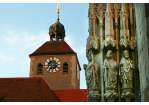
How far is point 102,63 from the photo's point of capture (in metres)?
10.6

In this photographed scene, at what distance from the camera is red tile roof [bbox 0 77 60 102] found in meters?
35.2

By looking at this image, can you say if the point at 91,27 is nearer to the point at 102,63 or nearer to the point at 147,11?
the point at 102,63

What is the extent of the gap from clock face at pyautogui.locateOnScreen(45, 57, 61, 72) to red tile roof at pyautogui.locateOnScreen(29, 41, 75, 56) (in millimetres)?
1352

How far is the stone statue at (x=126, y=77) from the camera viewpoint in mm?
9961

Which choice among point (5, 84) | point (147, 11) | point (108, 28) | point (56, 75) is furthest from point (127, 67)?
point (56, 75)

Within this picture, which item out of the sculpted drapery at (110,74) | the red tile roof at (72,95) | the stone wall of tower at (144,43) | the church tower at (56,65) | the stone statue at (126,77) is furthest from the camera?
the church tower at (56,65)

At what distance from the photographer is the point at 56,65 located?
4725 centimetres

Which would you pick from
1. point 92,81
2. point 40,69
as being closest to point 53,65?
point 40,69

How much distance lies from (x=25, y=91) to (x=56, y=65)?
10867 mm

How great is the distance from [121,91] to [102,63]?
3.44 ft

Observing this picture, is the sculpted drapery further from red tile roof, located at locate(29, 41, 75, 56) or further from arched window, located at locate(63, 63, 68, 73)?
red tile roof, located at locate(29, 41, 75, 56)

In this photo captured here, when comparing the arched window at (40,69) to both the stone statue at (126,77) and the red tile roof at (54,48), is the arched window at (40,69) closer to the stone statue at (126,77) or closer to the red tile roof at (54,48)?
the red tile roof at (54,48)

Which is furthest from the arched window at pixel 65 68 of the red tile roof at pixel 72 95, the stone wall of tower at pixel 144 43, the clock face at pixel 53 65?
the stone wall of tower at pixel 144 43

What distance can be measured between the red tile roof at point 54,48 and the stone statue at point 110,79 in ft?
122
